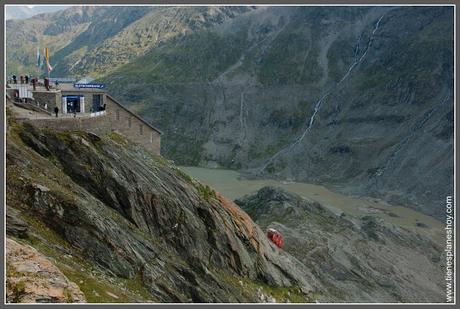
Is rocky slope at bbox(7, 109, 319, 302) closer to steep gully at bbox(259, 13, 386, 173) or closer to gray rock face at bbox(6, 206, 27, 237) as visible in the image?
gray rock face at bbox(6, 206, 27, 237)

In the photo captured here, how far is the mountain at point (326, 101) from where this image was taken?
393 feet

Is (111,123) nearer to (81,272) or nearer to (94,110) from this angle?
(94,110)

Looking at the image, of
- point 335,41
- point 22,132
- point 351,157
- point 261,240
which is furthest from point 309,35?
point 22,132

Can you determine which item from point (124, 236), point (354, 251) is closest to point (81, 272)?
point (124, 236)

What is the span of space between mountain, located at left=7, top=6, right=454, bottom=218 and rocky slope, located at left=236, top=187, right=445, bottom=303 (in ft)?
108

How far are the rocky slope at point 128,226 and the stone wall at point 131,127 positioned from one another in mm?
1701

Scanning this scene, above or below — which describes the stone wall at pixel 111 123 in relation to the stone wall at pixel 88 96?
below

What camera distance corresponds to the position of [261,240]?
40219 mm

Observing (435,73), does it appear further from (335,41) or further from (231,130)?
(231,130)

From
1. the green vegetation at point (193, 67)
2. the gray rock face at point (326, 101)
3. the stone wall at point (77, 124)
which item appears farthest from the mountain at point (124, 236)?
the green vegetation at point (193, 67)

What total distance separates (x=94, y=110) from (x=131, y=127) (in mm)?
3250

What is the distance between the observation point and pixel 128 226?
28672 millimetres

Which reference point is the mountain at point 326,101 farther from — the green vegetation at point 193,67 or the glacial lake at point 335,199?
the glacial lake at point 335,199

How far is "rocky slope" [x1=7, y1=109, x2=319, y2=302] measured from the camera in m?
24.2
